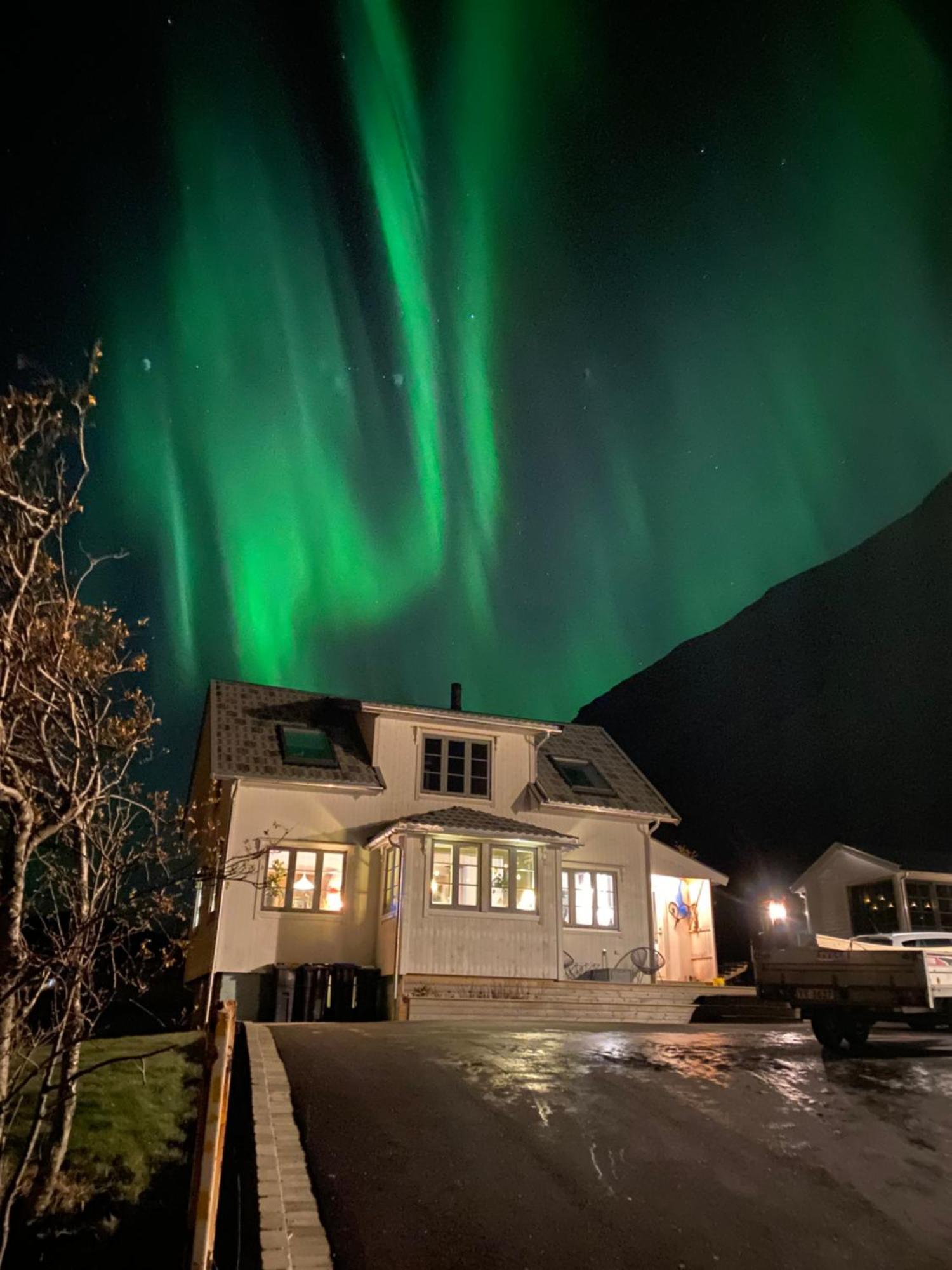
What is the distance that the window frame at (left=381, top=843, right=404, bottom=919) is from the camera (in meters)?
18.2

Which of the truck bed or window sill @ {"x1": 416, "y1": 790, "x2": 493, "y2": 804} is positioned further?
window sill @ {"x1": 416, "y1": 790, "x2": 493, "y2": 804}

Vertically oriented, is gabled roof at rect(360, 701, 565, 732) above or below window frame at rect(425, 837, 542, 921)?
above

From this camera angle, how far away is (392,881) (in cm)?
1892

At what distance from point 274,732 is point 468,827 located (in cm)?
587

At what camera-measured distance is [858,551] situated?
103m

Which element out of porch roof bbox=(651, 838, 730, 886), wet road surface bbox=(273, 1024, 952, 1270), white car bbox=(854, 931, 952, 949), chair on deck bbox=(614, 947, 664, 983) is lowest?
wet road surface bbox=(273, 1024, 952, 1270)

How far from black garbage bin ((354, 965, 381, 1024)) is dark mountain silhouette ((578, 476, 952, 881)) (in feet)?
144

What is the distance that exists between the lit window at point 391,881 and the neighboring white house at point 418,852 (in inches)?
2.3

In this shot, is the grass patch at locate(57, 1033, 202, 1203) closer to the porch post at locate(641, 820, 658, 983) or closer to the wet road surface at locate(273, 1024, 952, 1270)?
the wet road surface at locate(273, 1024, 952, 1270)

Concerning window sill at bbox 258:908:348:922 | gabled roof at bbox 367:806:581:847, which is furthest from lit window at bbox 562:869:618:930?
window sill at bbox 258:908:348:922

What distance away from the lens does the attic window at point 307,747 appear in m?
20.2

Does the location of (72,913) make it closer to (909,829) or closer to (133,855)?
(133,855)

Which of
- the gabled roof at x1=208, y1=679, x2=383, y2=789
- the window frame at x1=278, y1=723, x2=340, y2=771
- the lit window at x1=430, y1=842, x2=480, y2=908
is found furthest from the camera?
the window frame at x1=278, y1=723, x2=340, y2=771

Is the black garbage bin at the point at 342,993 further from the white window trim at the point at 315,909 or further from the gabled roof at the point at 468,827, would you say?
the gabled roof at the point at 468,827
